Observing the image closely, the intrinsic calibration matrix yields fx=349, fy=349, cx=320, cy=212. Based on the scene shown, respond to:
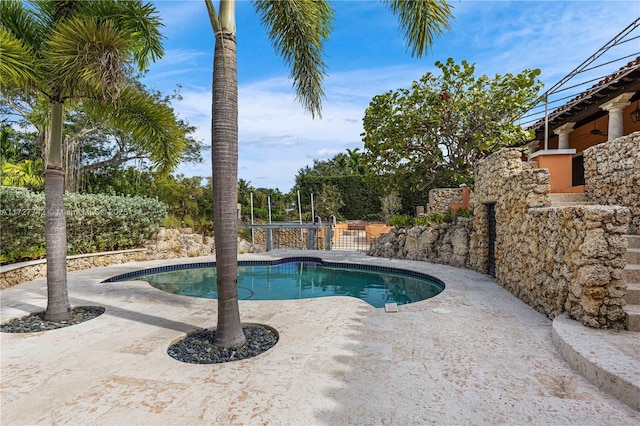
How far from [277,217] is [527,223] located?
63.8ft

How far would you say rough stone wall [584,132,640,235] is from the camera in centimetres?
559

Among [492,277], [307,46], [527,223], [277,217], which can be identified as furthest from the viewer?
[277,217]

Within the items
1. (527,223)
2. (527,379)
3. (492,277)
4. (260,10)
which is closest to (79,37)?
(260,10)

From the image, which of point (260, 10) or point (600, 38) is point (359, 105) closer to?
point (600, 38)

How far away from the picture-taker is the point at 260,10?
5.13 m

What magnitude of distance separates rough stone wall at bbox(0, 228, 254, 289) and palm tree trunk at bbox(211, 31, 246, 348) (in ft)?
22.4

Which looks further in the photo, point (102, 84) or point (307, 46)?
point (307, 46)

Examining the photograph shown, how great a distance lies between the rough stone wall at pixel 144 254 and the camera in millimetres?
8266

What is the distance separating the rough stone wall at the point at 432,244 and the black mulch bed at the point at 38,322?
894 cm

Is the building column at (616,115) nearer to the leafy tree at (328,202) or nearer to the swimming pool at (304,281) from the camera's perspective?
the swimming pool at (304,281)

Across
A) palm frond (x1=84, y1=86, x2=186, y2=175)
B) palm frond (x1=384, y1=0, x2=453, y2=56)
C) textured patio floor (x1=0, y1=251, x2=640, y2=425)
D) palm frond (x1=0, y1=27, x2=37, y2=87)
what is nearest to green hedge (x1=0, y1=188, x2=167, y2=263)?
textured patio floor (x1=0, y1=251, x2=640, y2=425)

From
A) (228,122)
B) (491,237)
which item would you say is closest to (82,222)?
(228,122)

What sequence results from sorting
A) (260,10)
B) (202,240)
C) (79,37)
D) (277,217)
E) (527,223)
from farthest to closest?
(277,217) < (202,240) < (527,223) < (260,10) < (79,37)

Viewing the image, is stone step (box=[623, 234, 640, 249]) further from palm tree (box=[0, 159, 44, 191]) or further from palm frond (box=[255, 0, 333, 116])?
palm tree (box=[0, 159, 44, 191])
